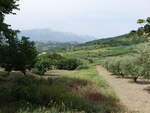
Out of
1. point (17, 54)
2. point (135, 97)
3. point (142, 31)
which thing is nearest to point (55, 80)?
point (135, 97)

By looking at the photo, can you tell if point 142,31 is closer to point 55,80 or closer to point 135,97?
point 135,97

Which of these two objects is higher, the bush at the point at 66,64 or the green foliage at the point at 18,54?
the green foliage at the point at 18,54

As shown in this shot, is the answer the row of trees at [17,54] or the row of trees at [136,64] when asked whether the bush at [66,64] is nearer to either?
the row of trees at [136,64]

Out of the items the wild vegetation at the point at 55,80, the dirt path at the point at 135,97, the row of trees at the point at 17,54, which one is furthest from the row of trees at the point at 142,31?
the row of trees at the point at 17,54

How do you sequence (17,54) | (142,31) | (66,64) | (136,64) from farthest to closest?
(66,64), (17,54), (136,64), (142,31)

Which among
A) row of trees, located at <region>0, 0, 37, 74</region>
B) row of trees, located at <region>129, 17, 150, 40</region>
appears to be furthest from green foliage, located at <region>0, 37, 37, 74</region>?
row of trees, located at <region>129, 17, 150, 40</region>

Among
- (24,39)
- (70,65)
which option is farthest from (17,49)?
(70,65)

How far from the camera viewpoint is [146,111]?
1377 cm

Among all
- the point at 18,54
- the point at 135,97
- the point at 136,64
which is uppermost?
the point at 18,54

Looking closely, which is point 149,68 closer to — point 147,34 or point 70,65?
point 147,34

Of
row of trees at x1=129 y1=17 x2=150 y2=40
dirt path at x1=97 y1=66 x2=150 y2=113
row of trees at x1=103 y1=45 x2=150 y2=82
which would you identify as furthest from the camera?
row of trees at x1=103 y1=45 x2=150 y2=82

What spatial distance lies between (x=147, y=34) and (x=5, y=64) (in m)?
32.4

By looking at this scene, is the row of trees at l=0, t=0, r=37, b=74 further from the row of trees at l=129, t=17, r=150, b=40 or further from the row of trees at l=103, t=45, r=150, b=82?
the row of trees at l=129, t=17, r=150, b=40

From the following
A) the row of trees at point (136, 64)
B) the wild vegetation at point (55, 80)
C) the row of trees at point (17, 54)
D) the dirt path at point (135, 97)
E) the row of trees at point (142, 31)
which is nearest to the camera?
the row of trees at point (142, 31)
